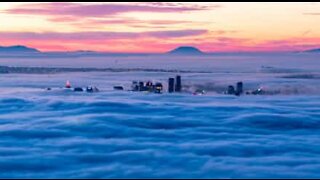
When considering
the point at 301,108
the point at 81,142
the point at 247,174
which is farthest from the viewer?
the point at 301,108

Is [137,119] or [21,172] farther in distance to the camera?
[137,119]

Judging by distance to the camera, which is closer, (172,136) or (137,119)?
(172,136)

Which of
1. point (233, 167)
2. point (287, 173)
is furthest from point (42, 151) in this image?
point (287, 173)

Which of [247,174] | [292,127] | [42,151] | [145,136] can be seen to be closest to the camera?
[247,174]

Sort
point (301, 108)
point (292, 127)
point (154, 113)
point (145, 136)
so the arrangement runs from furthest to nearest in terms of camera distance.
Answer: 1. point (301, 108)
2. point (154, 113)
3. point (292, 127)
4. point (145, 136)

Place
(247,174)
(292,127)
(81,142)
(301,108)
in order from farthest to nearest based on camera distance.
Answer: (301,108)
(292,127)
(81,142)
(247,174)

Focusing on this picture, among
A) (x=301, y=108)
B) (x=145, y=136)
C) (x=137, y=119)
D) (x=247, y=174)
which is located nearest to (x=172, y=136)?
(x=145, y=136)

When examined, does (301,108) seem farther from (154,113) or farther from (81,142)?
(81,142)

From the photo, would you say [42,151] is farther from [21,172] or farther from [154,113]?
[154,113]
